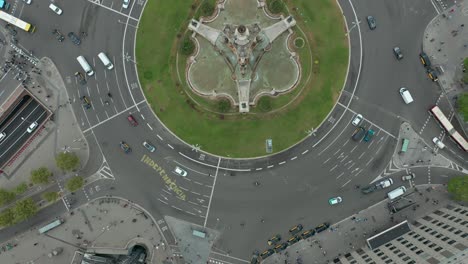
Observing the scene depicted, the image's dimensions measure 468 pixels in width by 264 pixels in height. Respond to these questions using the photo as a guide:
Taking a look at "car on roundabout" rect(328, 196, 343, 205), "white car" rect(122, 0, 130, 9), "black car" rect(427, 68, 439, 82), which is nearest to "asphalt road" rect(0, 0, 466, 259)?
"car on roundabout" rect(328, 196, 343, 205)

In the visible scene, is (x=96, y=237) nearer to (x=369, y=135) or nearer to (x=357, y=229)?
(x=357, y=229)

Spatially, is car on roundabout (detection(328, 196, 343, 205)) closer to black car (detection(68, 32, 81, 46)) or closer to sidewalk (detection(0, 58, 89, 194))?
sidewalk (detection(0, 58, 89, 194))

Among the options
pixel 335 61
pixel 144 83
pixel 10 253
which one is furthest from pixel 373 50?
pixel 10 253


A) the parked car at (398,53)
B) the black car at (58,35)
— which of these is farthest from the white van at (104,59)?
the parked car at (398,53)

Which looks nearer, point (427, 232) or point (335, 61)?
point (427, 232)

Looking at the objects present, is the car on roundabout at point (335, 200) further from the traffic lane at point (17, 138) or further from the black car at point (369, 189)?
the traffic lane at point (17, 138)

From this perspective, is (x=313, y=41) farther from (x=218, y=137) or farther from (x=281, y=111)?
(x=218, y=137)

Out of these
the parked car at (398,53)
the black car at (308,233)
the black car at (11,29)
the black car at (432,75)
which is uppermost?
the black car at (11,29)

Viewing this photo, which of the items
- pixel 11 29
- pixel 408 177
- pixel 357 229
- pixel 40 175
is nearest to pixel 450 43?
pixel 408 177
